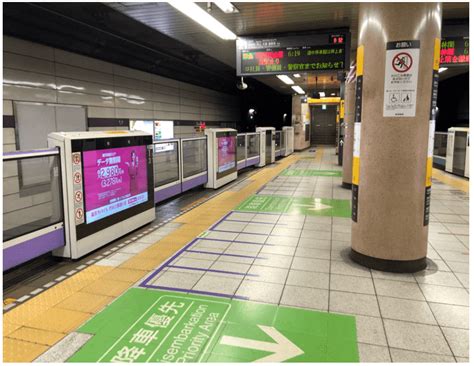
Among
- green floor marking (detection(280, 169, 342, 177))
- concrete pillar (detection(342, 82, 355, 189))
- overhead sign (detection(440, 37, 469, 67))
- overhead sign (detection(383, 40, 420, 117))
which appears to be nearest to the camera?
overhead sign (detection(383, 40, 420, 117))

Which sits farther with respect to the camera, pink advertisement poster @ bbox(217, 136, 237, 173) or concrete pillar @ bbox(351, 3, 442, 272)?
pink advertisement poster @ bbox(217, 136, 237, 173)

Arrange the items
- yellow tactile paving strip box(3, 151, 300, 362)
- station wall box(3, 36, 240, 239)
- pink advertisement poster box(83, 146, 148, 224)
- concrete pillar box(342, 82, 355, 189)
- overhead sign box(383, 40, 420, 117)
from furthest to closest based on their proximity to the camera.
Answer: concrete pillar box(342, 82, 355, 189)
station wall box(3, 36, 240, 239)
pink advertisement poster box(83, 146, 148, 224)
overhead sign box(383, 40, 420, 117)
yellow tactile paving strip box(3, 151, 300, 362)

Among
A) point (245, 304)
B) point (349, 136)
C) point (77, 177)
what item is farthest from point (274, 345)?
point (349, 136)

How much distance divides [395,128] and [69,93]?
745 cm

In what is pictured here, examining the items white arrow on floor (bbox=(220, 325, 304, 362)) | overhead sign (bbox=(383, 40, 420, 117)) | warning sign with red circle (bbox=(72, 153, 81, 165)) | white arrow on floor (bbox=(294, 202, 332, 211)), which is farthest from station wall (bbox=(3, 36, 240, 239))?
overhead sign (bbox=(383, 40, 420, 117))

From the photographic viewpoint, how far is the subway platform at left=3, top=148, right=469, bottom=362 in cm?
244

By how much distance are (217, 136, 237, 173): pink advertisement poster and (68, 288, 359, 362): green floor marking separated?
571 cm

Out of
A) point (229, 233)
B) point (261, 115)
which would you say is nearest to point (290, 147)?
point (261, 115)

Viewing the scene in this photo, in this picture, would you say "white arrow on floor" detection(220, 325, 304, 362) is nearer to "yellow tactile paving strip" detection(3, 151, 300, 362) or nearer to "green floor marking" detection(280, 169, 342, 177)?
"yellow tactile paving strip" detection(3, 151, 300, 362)

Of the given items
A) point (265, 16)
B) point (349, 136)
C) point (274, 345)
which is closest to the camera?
point (274, 345)

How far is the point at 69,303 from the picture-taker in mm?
3100

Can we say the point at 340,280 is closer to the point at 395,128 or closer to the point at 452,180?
the point at 395,128

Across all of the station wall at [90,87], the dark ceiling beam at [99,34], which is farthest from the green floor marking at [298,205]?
the station wall at [90,87]

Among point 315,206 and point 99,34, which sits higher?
point 99,34
